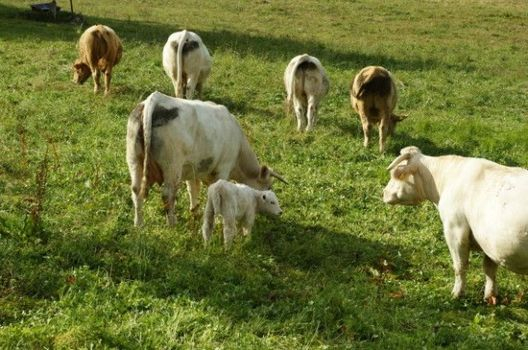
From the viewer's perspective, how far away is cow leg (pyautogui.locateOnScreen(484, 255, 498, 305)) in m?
6.95

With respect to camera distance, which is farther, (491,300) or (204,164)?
(204,164)

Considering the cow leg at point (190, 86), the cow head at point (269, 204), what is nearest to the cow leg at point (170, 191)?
the cow head at point (269, 204)

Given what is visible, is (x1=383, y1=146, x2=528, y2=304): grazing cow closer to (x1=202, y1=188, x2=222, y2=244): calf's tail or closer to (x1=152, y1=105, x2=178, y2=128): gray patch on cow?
(x1=202, y1=188, x2=222, y2=244): calf's tail

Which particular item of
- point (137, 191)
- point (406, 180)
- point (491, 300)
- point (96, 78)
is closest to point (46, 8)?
point (96, 78)

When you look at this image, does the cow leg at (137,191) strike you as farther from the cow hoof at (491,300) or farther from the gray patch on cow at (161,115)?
the cow hoof at (491,300)

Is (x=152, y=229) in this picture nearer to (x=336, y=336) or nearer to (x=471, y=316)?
(x=336, y=336)

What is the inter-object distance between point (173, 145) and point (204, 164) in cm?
76

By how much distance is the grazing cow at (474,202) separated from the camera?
6203 millimetres

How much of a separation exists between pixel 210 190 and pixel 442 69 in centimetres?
1504

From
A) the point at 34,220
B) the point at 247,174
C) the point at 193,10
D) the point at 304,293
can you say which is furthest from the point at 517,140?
the point at 193,10

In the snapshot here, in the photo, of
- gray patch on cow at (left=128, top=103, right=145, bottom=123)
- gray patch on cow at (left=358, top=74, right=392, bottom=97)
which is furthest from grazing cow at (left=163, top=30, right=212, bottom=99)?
gray patch on cow at (left=128, top=103, right=145, bottom=123)

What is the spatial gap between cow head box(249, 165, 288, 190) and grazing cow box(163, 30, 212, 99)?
5.56m

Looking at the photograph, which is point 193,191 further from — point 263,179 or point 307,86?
point 307,86

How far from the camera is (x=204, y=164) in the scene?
8625 mm
